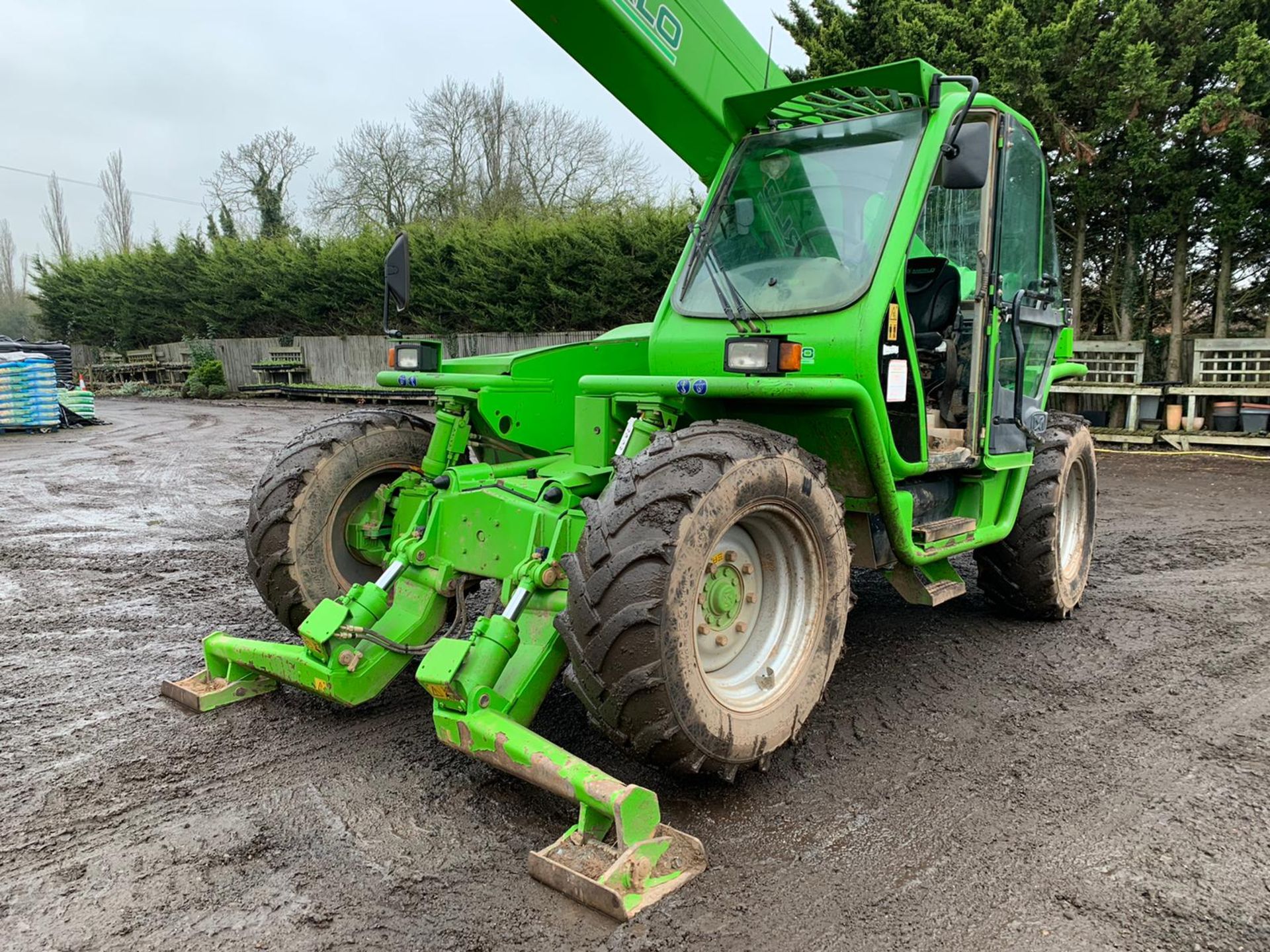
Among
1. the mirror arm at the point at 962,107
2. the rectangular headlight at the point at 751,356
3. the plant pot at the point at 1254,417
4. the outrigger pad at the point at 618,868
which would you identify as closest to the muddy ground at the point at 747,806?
the outrigger pad at the point at 618,868

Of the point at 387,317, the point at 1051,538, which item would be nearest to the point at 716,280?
the point at 387,317

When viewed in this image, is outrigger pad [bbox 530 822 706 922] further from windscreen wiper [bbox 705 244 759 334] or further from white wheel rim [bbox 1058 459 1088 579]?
white wheel rim [bbox 1058 459 1088 579]

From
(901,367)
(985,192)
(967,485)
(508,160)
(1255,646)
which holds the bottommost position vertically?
(1255,646)

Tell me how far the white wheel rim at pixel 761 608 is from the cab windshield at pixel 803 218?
992 mm

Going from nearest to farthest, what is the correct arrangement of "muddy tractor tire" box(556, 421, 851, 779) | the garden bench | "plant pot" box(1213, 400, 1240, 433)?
1. "muddy tractor tire" box(556, 421, 851, 779)
2. "plant pot" box(1213, 400, 1240, 433)
3. the garden bench

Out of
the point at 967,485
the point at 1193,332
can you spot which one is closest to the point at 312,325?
the point at 1193,332

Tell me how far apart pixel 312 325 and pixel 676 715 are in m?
28.7

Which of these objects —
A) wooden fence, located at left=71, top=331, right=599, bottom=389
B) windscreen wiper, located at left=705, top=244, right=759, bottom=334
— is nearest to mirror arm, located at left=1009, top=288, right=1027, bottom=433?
windscreen wiper, located at left=705, top=244, right=759, bottom=334

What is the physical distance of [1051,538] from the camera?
15.9 feet

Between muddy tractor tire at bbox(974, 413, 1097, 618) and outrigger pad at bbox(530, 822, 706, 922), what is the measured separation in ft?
9.90

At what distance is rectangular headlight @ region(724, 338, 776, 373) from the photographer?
10.6ft

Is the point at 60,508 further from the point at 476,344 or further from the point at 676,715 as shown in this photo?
the point at 476,344

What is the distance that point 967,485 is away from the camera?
443 cm

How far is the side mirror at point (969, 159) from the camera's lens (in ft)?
11.1
